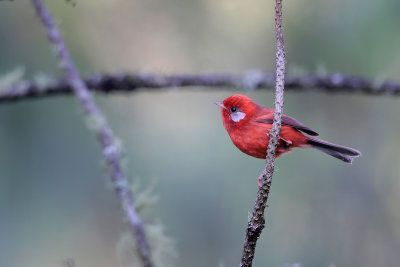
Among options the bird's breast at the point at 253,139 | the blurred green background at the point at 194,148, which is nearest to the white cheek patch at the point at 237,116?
the bird's breast at the point at 253,139

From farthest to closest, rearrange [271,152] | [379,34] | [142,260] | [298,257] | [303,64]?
[298,257] < [303,64] < [379,34] < [271,152] < [142,260]

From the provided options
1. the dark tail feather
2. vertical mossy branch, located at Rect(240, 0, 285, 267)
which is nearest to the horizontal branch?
the dark tail feather

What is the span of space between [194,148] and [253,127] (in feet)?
12.5

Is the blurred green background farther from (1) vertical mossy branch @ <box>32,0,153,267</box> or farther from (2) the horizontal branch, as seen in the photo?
(1) vertical mossy branch @ <box>32,0,153,267</box>

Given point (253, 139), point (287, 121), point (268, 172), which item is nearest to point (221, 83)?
point (287, 121)

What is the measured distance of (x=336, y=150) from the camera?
4.11m

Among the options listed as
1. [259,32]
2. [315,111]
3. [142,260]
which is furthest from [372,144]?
[142,260]

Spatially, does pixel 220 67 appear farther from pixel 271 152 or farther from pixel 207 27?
pixel 271 152

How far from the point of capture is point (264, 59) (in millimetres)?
7219

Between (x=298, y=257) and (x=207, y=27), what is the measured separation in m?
3.62

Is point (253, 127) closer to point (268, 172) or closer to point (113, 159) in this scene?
point (268, 172)

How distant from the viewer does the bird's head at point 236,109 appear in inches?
142

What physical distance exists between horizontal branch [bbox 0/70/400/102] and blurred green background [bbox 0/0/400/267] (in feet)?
7.36

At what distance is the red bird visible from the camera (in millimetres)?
3365
